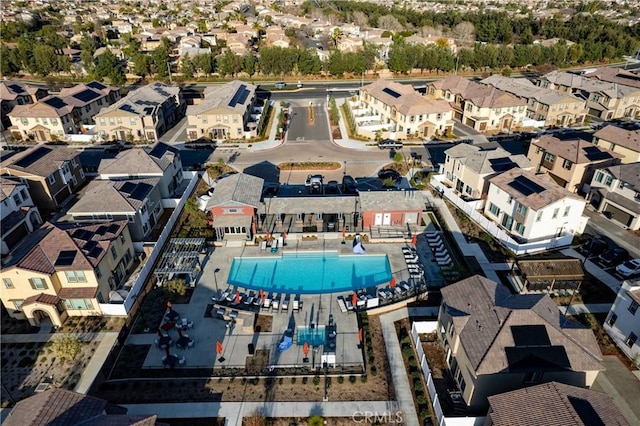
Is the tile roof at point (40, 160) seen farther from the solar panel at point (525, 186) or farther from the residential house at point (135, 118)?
the solar panel at point (525, 186)

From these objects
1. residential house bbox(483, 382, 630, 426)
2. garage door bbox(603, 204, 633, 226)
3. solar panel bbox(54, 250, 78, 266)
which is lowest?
garage door bbox(603, 204, 633, 226)

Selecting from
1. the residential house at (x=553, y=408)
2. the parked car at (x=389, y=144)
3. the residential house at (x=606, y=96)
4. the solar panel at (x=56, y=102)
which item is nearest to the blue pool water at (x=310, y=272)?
the residential house at (x=553, y=408)

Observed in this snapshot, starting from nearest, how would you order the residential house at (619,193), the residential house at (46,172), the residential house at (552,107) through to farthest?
the residential house at (619,193)
the residential house at (46,172)
the residential house at (552,107)

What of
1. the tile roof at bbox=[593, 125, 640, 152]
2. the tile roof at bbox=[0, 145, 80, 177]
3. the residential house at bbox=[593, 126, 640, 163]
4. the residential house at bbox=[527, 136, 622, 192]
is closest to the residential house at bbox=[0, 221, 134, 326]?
the tile roof at bbox=[0, 145, 80, 177]

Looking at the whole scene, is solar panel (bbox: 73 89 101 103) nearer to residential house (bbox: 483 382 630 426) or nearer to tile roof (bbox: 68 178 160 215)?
tile roof (bbox: 68 178 160 215)

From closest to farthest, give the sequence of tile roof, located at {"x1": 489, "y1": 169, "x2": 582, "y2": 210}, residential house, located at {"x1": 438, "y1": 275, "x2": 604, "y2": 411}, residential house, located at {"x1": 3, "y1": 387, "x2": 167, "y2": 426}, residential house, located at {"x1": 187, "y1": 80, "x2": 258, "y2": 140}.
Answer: residential house, located at {"x1": 3, "y1": 387, "x2": 167, "y2": 426} → residential house, located at {"x1": 438, "y1": 275, "x2": 604, "y2": 411} → tile roof, located at {"x1": 489, "y1": 169, "x2": 582, "y2": 210} → residential house, located at {"x1": 187, "y1": 80, "x2": 258, "y2": 140}

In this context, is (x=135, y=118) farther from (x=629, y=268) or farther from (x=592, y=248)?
(x=629, y=268)

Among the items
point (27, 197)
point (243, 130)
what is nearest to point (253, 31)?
point (243, 130)
